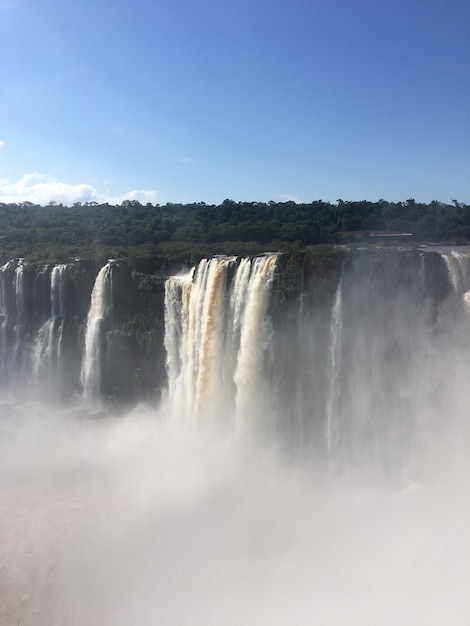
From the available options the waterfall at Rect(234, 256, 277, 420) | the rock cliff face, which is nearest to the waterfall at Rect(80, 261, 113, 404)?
the rock cliff face

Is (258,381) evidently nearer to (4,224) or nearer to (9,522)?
(9,522)

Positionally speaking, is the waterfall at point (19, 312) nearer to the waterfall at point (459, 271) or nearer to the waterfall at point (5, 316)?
the waterfall at point (5, 316)

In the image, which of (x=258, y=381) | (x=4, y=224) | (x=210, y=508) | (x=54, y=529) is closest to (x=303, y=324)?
(x=258, y=381)

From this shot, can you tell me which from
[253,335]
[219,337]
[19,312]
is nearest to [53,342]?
[19,312]

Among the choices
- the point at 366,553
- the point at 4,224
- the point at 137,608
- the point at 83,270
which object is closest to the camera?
the point at 137,608

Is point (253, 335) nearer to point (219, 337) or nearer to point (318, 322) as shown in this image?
point (219, 337)

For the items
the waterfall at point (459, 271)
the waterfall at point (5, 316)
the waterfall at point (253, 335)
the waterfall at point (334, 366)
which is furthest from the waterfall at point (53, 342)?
the waterfall at point (459, 271)
